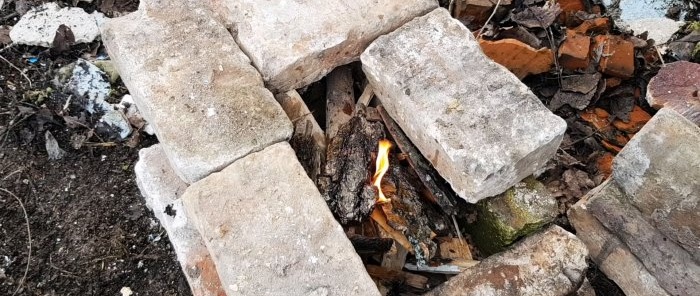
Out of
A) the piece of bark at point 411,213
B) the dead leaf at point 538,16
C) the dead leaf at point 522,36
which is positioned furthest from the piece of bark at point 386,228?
the dead leaf at point 538,16

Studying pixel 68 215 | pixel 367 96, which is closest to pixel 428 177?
pixel 367 96

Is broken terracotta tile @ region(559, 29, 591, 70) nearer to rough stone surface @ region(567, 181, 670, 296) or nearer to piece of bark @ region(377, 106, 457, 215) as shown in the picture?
rough stone surface @ region(567, 181, 670, 296)

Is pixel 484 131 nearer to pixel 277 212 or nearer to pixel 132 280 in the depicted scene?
pixel 277 212

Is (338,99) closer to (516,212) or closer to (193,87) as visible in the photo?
(193,87)

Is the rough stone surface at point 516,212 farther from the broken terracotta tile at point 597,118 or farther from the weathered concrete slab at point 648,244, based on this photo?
the broken terracotta tile at point 597,118

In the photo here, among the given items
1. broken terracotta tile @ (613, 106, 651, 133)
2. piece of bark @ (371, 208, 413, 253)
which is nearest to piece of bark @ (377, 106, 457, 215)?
piece of bark @ (371, 208, 413, 253)

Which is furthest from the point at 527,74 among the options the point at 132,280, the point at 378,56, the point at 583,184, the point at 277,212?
the point at 132,280
